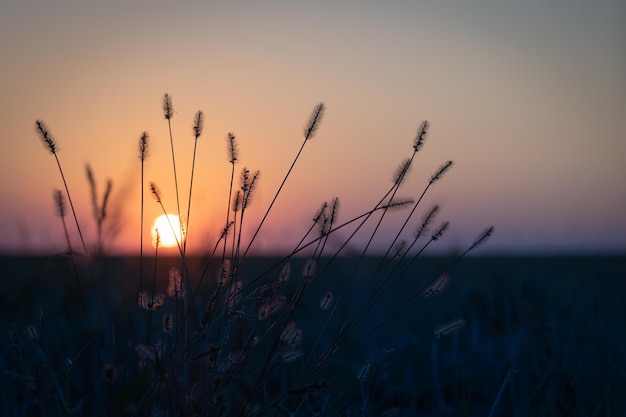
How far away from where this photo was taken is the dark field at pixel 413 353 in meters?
2.09

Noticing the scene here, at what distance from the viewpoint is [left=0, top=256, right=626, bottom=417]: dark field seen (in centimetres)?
209

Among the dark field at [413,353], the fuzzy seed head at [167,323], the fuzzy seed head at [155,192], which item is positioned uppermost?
the fuzzy seed head at [155,192]

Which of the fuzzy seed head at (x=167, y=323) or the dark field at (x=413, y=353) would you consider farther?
the dark field at (x=413, y=353)

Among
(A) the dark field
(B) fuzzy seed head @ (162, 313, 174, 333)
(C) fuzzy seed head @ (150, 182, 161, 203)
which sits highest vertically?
(C) fuzzy seed head @ (150, 182, 161, 203)

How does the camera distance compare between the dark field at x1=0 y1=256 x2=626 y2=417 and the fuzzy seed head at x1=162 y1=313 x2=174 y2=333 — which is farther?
the dark field at x1=0 y1=256 x2=626 y2=417

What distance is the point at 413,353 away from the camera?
8.77 feet

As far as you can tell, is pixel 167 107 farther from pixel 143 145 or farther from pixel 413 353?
pixel 413 353

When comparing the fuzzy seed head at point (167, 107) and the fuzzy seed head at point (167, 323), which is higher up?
→ the fuzzy seed head at point (167, 107)

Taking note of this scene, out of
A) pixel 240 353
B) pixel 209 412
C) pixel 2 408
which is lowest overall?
pixel 2 408

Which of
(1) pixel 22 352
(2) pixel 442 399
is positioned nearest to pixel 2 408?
(1) pixel 22 352

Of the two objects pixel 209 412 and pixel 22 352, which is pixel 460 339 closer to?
pixel 209 412

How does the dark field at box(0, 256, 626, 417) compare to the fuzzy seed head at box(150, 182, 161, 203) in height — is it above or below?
below

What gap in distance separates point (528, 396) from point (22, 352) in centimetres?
198

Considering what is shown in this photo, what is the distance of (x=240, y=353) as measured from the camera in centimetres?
189
